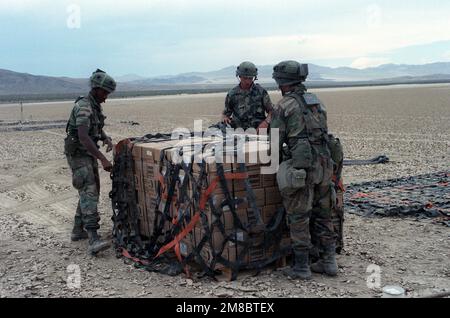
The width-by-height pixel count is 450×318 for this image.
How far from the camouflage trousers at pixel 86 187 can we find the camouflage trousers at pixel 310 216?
265cm

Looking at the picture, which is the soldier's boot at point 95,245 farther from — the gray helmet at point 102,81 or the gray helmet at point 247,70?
the gray helmet at point 247,70

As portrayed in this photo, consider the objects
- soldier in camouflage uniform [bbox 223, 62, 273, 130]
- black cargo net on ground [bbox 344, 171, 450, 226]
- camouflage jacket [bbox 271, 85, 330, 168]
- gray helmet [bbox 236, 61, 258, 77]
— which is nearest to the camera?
camouflage jacket [bbox 271, 85, 330, 168]

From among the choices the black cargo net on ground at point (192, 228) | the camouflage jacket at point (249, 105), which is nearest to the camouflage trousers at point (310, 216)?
the black cargo net on ground at point (192, 228)

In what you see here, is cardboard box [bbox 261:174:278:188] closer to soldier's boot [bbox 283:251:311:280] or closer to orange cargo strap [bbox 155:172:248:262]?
orange cargo strap [bbox 155:172:248:262]

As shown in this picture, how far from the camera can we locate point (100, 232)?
7582mm

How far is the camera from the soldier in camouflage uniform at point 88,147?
6430 millimetres

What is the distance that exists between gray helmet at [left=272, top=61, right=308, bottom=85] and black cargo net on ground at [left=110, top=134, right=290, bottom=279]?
101cm

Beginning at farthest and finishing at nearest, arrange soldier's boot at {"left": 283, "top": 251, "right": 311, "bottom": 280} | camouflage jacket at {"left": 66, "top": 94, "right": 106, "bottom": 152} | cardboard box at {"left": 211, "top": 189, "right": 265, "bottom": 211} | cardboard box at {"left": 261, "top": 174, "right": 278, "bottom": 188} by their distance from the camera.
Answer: camouflage jacket at {"left": 66, "top": 94, "right": 106, "bottom": 152} < cardboard box at {"left": 261, "top": 174, "right": 278, "bottom": 188} < soldier's boot at {"left": 283, "top": 251, "right": 311, "bottom": 280} < cardboard box at {"left": 211, "top": 189, "right": 265, "bottom": 211}

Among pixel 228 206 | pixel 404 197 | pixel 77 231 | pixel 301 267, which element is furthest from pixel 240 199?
pixel 404 197

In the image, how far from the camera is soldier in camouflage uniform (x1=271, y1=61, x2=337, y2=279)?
205 inches

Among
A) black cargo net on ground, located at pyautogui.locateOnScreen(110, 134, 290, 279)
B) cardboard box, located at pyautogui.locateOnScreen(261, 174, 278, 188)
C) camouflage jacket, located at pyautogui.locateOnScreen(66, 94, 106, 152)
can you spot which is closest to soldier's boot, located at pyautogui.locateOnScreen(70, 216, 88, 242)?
black cargo net on ground, located at pyautogui.locateOnScreen(110, 134, 290, 279)
